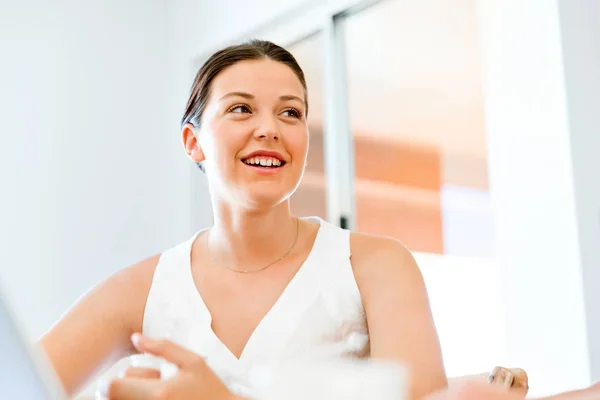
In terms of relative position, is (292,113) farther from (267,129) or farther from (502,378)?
(502,378)

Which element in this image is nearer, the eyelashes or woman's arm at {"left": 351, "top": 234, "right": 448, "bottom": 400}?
woman's arm at {"left": 351, "top": 234, "right": 448, "bottom": 400}

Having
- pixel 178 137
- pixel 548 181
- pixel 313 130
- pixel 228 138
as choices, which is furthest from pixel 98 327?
pixel 178 137

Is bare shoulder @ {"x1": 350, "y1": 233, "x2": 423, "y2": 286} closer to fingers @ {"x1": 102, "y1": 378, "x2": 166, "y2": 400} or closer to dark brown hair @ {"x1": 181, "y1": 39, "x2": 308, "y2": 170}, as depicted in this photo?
dark brown hair @ {"x1": 181, "y1": 39, "x2": 308, "y2": 170}

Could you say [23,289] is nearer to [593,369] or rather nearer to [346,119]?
[346,119]

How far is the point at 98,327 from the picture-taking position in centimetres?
121

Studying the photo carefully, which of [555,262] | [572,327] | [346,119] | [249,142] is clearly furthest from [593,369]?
[346,119]

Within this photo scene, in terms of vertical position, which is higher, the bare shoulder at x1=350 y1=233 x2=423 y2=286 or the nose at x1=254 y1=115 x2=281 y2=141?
the nose at x1=254 y1=115 x2=281 y2=141

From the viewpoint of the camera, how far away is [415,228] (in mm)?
3500

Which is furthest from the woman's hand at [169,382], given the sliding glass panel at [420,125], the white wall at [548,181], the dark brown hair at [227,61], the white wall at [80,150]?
the white wall at [80,150]

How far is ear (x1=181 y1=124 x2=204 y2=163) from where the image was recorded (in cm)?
136

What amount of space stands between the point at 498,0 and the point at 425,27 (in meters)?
1.01

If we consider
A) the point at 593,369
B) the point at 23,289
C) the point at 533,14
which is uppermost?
the point at 533,14

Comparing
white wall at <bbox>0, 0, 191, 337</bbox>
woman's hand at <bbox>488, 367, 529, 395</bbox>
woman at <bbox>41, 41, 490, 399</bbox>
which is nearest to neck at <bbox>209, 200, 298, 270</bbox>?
woman at <bbox>41, 41, 490, 399</bbox>

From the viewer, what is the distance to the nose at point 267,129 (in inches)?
47.0
